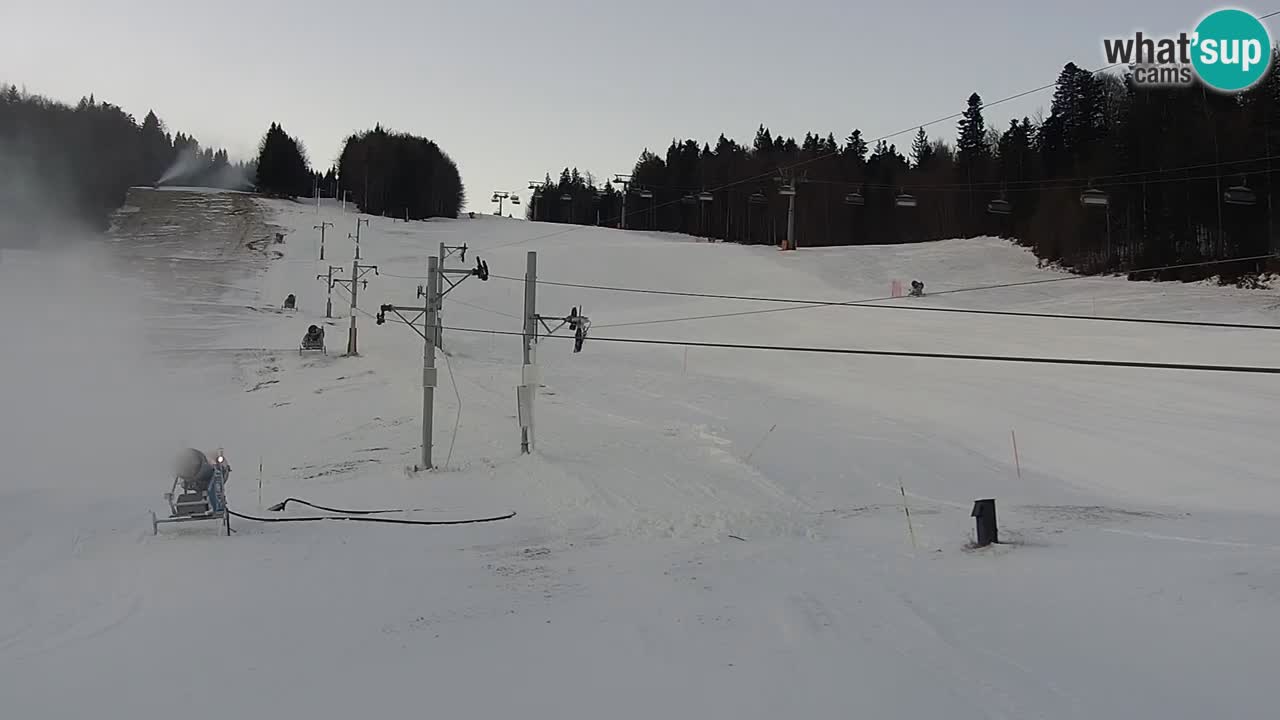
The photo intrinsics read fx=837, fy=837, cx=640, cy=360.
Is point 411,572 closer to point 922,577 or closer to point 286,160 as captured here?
point 922,577

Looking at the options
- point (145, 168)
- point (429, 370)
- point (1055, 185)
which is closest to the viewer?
point (429, 370)

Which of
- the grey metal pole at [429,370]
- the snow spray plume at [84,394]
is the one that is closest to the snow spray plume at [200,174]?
the snow spray plume at [84,394]

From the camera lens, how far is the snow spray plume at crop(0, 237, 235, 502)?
1945cm

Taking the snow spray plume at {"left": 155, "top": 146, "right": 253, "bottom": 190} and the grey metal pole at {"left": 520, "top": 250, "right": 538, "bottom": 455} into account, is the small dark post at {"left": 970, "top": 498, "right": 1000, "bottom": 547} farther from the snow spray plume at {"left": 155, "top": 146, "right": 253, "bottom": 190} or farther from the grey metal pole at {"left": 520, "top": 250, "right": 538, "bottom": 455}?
the snow spray plume at {"left": 155, "top": 146, "right": 253, "bottom": 190}

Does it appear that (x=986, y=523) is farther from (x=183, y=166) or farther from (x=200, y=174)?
(x=183, y=166)

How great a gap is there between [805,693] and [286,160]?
118 meters

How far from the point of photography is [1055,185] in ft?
202

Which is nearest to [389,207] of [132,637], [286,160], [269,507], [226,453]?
[286,160]

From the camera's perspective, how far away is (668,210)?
112438mm

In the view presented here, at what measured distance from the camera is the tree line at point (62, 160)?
48.2 metres

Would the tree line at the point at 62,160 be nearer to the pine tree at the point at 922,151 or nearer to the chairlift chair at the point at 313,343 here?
the chairlift chair at the point at 313,343

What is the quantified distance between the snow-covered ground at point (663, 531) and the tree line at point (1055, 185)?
19.9 ft

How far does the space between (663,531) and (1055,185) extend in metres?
59.9

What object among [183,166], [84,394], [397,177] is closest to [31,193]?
[84,394]
